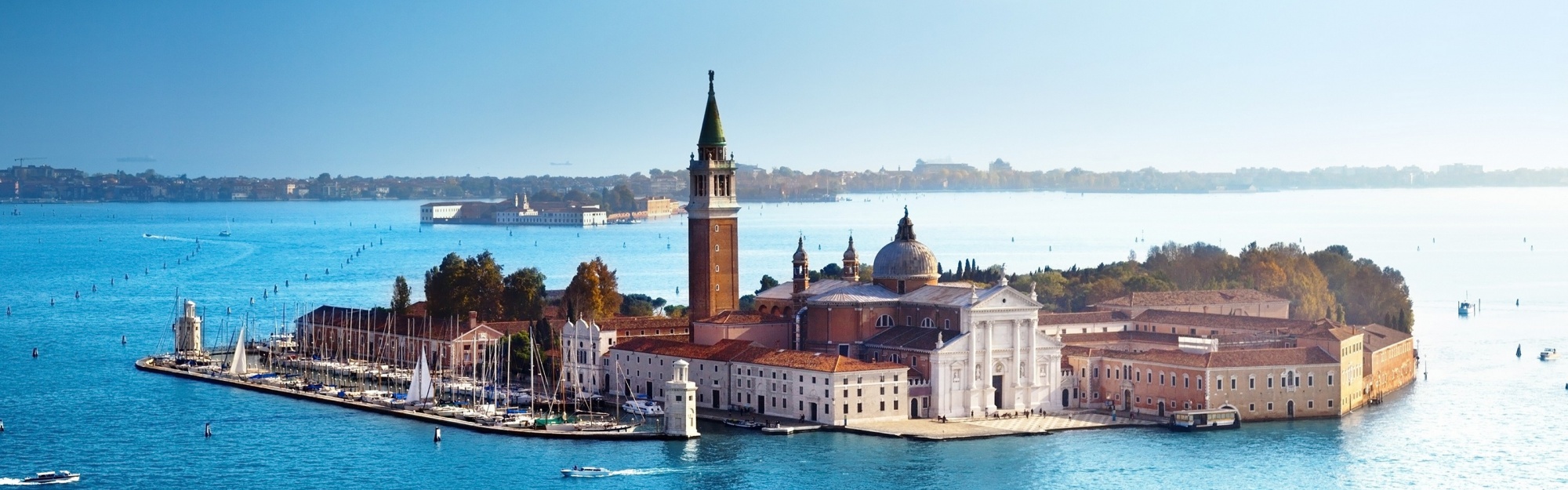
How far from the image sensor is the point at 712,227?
43.9 metres

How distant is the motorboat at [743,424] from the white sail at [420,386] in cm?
593

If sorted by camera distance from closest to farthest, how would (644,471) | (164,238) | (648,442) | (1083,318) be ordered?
1. (644,471)
2. (648,442)
3. (1083,318)
4. (164,238)

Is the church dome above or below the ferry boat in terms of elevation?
above

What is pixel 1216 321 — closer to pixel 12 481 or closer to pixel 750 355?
pixel 750 355

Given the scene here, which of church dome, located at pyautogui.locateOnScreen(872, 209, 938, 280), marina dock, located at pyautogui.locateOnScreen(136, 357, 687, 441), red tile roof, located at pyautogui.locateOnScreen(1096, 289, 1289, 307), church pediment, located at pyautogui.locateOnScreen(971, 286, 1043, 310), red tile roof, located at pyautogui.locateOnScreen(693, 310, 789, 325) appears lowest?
marina dock, located at pyautogui.locateOnScreen(136, 357, 687, 441)

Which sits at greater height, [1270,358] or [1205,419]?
[1270,358]

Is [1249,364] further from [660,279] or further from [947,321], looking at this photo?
[660,279]

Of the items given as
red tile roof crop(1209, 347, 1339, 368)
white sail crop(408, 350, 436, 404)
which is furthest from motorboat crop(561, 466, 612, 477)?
red tile roof crop(1209, 347, 1339, 368)

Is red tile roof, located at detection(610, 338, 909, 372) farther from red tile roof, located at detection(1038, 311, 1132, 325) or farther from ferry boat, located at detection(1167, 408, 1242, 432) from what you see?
red tile roof, located at detection(1038, 311, 1132, 325)

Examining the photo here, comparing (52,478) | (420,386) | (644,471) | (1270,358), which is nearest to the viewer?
(52,478)

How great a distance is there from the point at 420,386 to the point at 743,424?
21.4 feet

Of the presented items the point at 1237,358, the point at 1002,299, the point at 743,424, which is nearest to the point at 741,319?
the point at 743,424

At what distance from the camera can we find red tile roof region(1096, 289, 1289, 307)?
48969 millimetres

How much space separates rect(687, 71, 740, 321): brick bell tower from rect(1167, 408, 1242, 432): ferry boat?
399 inches
